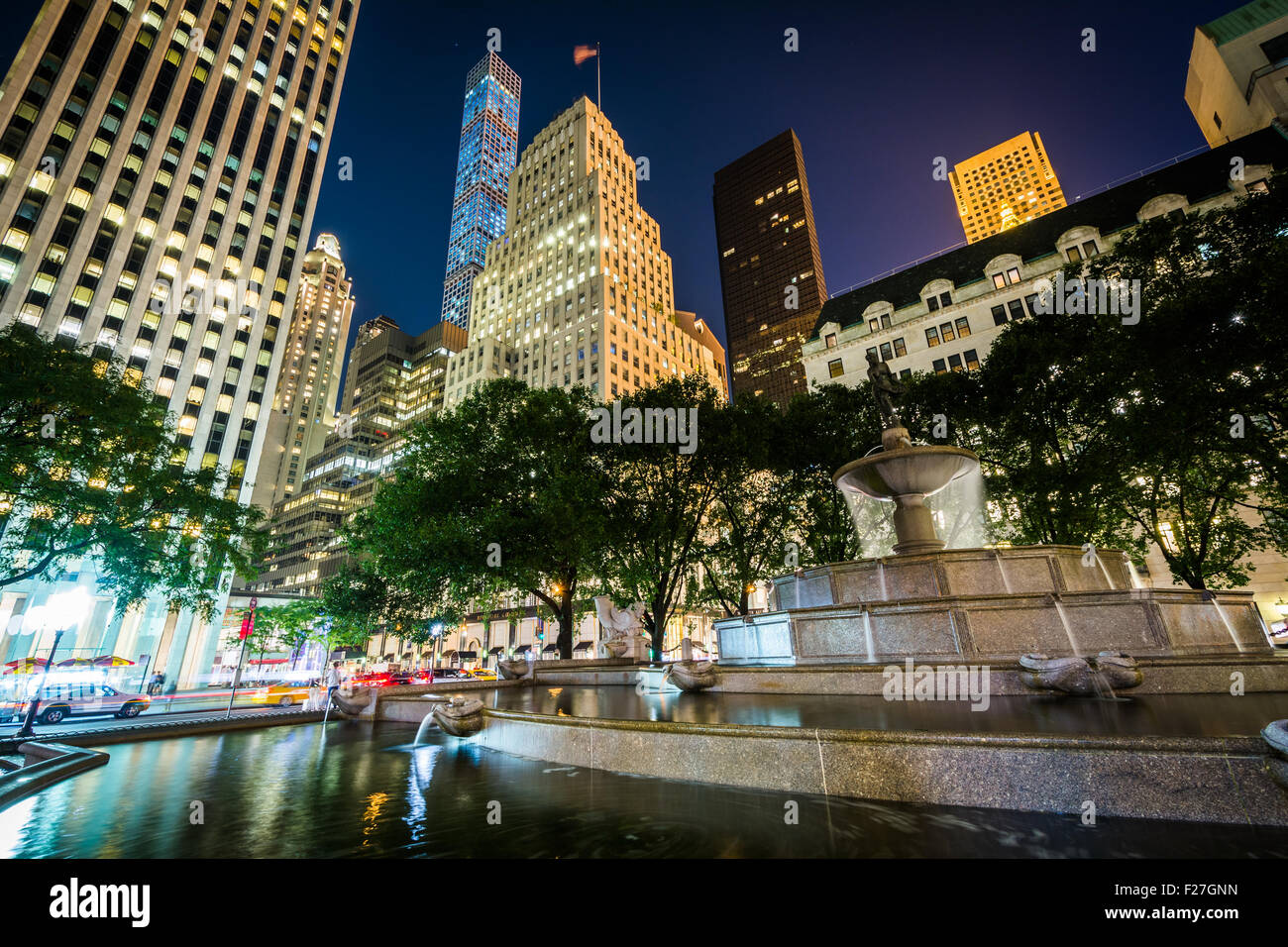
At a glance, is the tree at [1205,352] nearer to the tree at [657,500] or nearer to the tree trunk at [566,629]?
the tree at [657,500]

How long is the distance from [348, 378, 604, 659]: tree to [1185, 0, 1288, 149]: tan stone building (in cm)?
5252

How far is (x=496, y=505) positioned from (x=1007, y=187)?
186 meters

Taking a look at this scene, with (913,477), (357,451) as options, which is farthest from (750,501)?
(357,451)

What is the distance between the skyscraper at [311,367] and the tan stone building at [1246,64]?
564 ft

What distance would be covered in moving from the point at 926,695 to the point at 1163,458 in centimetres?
1669

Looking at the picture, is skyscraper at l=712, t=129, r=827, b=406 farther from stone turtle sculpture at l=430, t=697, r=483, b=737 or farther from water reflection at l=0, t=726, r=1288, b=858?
water reflection at l=0, t=726, r=1288, b=858

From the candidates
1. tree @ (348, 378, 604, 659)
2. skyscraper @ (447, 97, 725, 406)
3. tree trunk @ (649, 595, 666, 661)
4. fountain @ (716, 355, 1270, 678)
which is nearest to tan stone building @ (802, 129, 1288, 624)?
tree trunk @ (649, 595, 666, 661)

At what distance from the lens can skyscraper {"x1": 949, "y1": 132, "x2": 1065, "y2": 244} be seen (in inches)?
5689

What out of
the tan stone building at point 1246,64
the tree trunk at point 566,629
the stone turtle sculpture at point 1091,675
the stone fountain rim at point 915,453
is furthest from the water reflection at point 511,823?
the tan stone building at point 1246,64

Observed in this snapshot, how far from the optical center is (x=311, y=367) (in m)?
172

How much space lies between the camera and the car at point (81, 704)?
17544mm

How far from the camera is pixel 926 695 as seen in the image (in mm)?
8211
